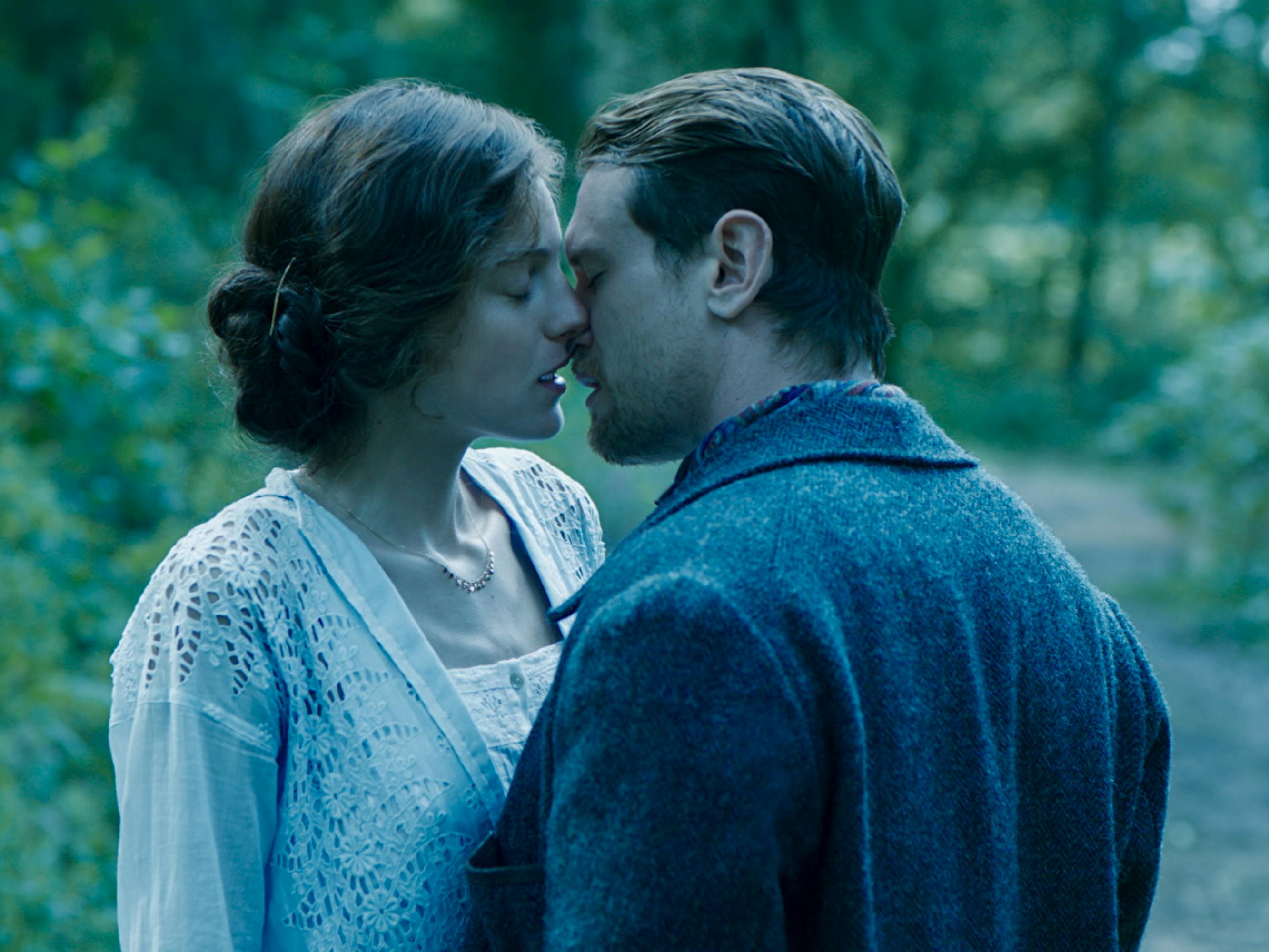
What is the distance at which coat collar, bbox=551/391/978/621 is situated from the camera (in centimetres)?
149

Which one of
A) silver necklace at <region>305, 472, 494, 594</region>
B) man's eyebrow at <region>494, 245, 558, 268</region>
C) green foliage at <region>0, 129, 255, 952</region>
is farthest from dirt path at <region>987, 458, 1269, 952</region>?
green foliage at <region>0, 129, 255, 952</region>

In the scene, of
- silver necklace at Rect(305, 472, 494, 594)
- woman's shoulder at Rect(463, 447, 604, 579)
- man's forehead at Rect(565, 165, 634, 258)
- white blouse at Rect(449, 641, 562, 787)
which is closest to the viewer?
man's forehead at Rect(565, 165, 634, 258)

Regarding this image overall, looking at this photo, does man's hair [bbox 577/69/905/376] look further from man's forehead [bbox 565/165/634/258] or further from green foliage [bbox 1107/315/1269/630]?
green foliage [bbox 1107/315/1269/630]

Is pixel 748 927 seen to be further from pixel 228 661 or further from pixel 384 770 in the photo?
pixel 228 661

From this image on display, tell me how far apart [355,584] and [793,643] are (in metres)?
0.81

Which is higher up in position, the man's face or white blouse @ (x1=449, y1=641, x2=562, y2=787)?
the man's face

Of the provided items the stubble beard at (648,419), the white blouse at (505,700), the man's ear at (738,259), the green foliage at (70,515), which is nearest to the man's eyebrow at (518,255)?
the stubble beard at (648,419)

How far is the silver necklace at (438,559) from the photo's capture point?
205 cm

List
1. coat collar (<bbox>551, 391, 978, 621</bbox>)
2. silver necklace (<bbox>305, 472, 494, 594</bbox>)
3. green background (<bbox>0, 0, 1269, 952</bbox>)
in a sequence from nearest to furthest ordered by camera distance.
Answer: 1. coat collar (<bbox>551, 391, 978, 621</bbox>)
2. silver necklace (<bbox>305, 472, 494, 594</bbox>)
3. green background (<bbox>0, 0, 1269, 952</bbox>)

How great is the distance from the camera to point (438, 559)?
2121 mm

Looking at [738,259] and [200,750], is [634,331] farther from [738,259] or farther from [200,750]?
[200,750]

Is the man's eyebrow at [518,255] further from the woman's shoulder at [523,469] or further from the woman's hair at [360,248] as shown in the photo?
the woman's shoulder at [523,469]

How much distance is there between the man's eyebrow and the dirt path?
3.12 m

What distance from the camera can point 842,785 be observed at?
1.32 m
